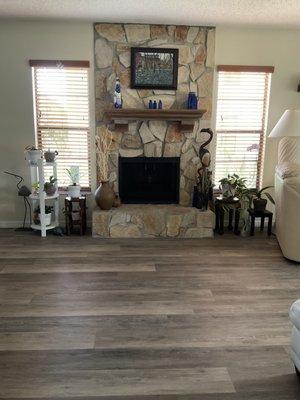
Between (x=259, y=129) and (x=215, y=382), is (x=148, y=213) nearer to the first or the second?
(x=259, y=129)

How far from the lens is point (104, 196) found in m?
4.04

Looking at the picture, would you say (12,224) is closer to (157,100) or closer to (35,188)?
(35,188)

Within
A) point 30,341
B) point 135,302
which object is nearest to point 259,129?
point 135,302

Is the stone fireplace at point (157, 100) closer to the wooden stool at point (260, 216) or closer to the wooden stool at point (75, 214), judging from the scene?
the wooden stool at point (75, 214)

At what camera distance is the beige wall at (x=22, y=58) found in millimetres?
3969

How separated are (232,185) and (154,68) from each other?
5.57 ft

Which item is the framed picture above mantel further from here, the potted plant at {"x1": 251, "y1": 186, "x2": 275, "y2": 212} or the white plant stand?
the potted plant at {"x1": 251, "y1": 186, "x2": 275, "y2": 212}

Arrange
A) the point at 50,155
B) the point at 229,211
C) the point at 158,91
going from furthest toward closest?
the point at 229,211 < the point at 158,91 < the point at 50,155

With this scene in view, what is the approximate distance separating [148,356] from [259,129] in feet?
10.9

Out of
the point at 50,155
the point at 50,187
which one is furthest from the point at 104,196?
the point at 50,155

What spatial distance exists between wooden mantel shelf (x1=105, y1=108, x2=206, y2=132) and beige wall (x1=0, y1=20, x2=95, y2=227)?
1.19ft

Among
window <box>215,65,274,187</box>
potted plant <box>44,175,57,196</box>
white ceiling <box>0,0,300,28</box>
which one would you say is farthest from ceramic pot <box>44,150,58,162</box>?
window <box>215,65,274,187</box>

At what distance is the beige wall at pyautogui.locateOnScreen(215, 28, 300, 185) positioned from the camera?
411cm

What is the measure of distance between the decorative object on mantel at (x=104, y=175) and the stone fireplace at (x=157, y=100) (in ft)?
0.37
